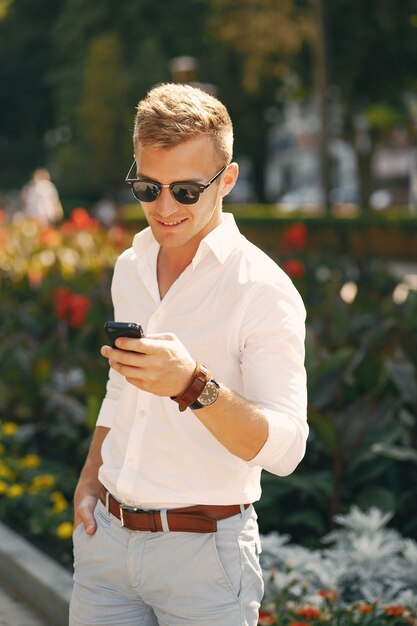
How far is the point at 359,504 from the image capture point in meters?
4.88

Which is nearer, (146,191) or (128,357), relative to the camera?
(128,357)

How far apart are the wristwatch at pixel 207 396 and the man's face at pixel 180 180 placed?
1.32 ft

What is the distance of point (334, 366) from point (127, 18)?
1601 inches

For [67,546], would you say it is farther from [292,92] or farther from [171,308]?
[292,92]

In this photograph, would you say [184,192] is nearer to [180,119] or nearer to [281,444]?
[180,119]

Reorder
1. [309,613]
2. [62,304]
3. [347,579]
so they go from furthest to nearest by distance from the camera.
Answer: [62,304] < [347,579] < [309,613]

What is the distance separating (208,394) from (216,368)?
0.26 metres

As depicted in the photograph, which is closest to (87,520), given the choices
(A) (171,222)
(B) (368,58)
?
(A) (171,222)

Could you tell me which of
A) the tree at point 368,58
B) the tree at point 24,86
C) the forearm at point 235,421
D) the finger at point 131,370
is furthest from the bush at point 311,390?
the tree at point 24,86

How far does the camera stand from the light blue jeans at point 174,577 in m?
2.51

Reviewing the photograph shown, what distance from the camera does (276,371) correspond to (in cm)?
236

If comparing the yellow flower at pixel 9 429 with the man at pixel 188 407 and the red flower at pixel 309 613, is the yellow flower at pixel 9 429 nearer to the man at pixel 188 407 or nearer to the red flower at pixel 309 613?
the red flower at pixel 309 613

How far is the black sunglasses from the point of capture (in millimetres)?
2473

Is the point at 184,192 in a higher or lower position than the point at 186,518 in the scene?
higher
